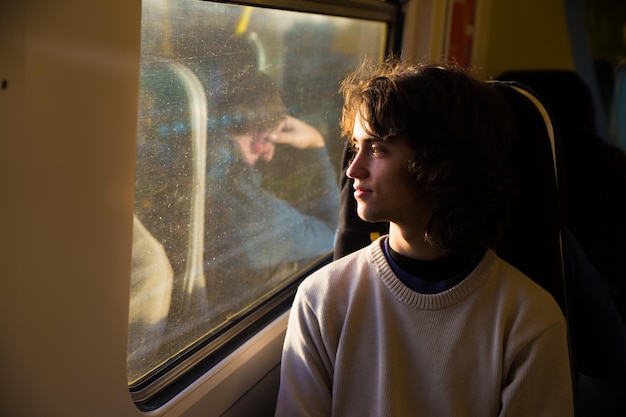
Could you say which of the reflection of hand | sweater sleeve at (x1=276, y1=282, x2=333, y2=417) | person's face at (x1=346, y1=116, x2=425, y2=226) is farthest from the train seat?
the reflection of hand

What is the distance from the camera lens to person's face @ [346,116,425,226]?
112 centimetres

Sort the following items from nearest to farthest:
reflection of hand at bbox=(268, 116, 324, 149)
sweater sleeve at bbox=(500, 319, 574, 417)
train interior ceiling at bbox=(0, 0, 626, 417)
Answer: train interior ceiling at bbox=(0, 0, 626, 417) < sweater sleeve at bbox=(500, 319, 574, 417) < reflection of hand at bbox=(268, 116, 324, 149)

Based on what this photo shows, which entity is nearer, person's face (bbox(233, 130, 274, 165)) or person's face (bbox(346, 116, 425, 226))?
person's face (bbox(346, 116, 425, 226))

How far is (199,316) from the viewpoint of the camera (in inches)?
53.7

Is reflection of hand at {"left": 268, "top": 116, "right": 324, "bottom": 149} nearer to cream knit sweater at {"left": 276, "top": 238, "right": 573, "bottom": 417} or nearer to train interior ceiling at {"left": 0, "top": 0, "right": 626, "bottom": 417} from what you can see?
train interior ceiling at {"left": 0, "top": 0, "right": 626, "bottom": 417}

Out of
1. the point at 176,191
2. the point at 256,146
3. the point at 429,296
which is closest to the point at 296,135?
the point at 256,146

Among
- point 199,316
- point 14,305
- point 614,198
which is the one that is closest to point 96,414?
point 14,305

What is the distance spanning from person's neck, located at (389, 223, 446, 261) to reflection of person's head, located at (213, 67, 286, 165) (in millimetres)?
424

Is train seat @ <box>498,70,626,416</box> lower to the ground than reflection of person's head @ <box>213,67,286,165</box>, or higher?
lower

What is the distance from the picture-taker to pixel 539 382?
1.09 meters

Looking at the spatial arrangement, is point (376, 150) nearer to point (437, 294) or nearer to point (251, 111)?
point (437, 294)

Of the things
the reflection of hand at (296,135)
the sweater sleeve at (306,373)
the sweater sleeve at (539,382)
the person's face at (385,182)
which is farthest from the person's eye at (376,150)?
the reflection of hand at (296,135)

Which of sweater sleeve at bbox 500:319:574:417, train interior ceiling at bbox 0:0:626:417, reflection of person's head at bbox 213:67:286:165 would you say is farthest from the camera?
reflection of person's head at bbox 213:67:286:165

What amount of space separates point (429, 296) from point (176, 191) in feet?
1.52
